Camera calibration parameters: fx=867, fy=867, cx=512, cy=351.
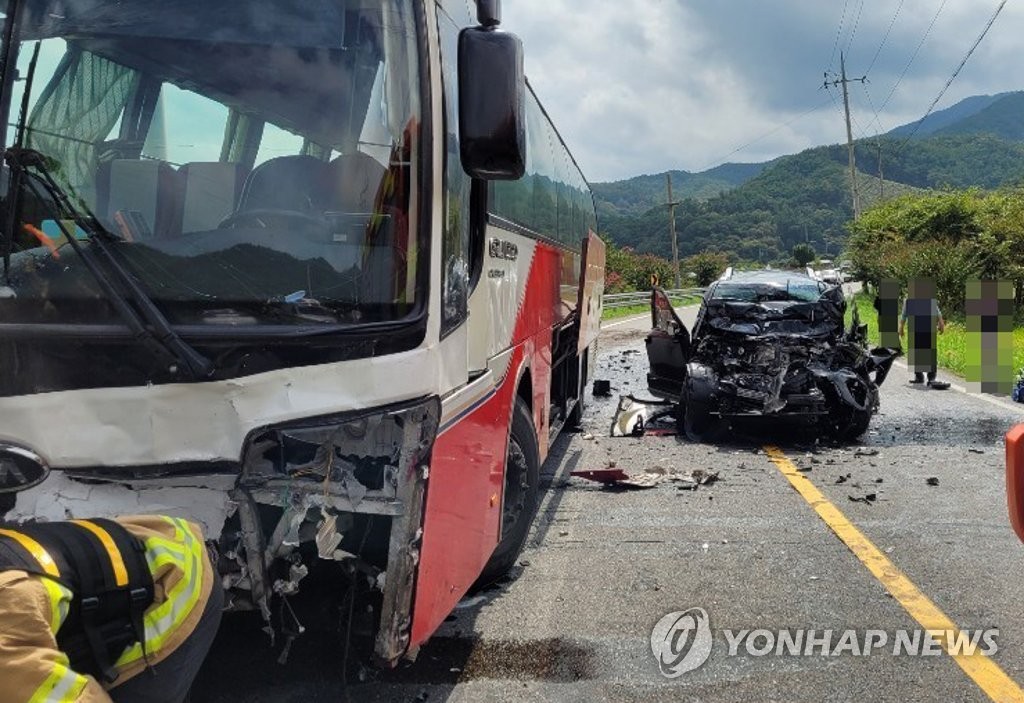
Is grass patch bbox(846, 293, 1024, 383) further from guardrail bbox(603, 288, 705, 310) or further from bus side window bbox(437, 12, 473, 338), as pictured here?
guardrail bbox(603, 288, 705, 310)

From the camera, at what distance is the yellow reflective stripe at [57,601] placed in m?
1.72

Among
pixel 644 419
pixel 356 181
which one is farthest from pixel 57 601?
pixel 644 419

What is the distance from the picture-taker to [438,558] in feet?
10.1

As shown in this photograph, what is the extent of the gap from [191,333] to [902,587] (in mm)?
3819

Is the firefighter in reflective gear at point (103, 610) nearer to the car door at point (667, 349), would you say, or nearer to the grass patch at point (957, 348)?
the car door at point (667, 349)

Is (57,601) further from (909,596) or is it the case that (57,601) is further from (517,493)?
(909,596)

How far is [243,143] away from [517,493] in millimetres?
2790

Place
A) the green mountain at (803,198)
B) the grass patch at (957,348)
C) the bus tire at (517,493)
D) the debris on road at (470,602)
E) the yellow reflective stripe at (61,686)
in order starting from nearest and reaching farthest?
the yellow reflective stripe at (61,686)
the debris on road at (470,602)
the bus tire at (517,493)
the grass patch at (957,348)
the green mountain at (803,198)

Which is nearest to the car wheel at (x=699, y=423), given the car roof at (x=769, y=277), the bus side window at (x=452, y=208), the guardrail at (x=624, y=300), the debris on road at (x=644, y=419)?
the debris on road at (x=644, y=419)

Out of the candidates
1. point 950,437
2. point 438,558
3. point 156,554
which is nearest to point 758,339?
point 950,437

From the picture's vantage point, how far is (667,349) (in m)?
9.70

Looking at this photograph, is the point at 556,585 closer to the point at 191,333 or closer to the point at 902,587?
the point at 902,587

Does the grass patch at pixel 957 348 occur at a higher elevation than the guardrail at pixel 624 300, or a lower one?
lower

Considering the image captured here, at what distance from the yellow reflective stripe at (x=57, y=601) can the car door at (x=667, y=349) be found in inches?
315
